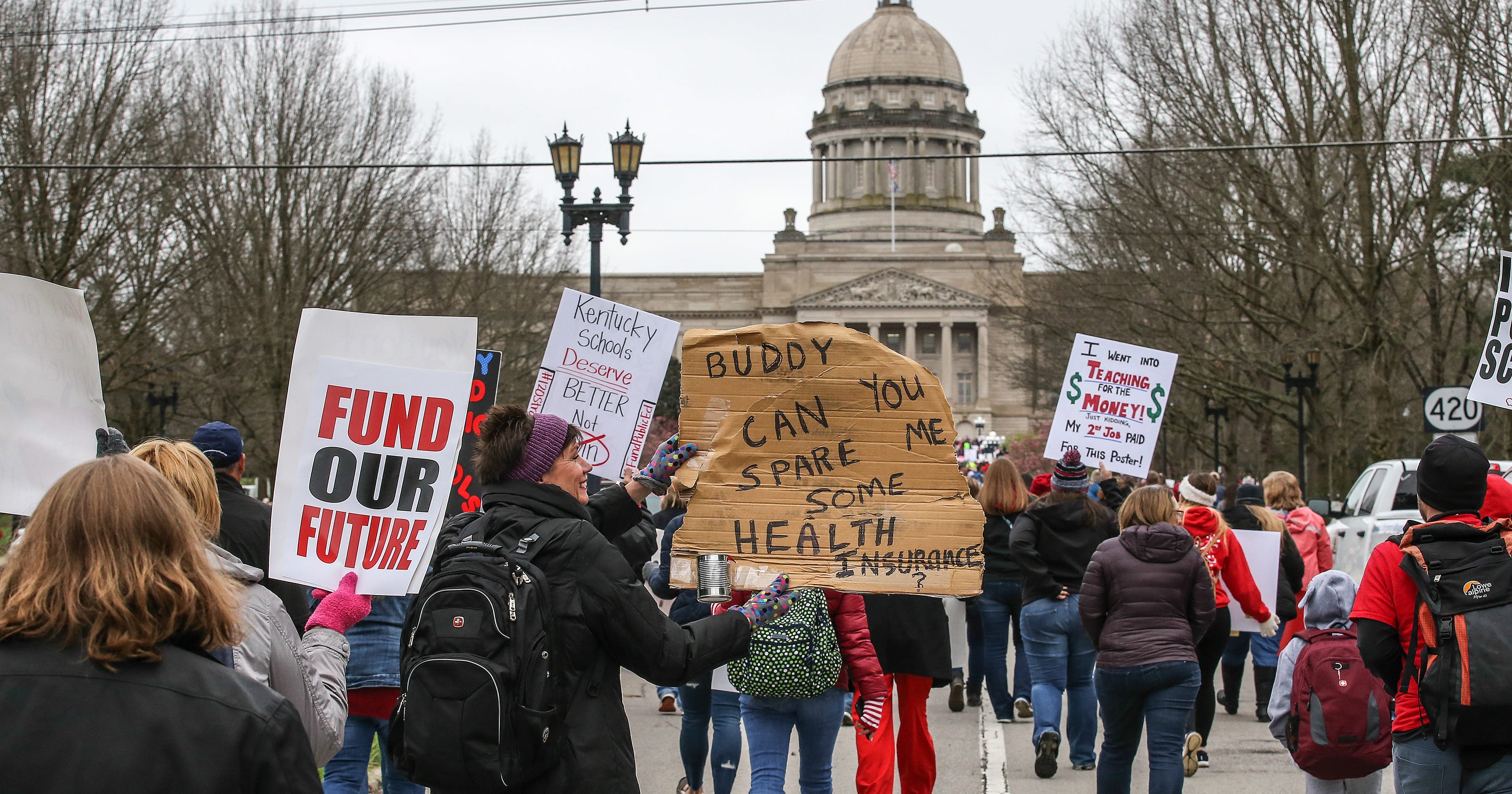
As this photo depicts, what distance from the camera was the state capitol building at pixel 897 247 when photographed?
100 meters

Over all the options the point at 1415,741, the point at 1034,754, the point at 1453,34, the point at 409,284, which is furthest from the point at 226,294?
the point at 1415,741

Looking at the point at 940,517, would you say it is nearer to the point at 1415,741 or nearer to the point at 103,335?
the point at 1415,741

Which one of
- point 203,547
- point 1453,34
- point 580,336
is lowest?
point 203,547

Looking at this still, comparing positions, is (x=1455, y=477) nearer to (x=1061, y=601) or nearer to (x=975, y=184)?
(x=1061, y=601)

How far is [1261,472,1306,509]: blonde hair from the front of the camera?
10.4m

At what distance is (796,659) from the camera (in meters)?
5.52

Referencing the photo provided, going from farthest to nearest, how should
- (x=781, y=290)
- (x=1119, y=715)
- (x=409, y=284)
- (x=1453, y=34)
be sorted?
1. (x=781, y=290)
2. (x=409, y=284)
3. (x=1453, y=34)
4. (x=1119, y=715)

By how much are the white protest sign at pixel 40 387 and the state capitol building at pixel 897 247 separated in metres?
88.5

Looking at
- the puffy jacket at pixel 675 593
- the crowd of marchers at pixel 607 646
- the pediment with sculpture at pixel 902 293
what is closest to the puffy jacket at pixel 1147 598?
the crowd of marchers at pixel 607 646

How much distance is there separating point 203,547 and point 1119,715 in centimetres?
488

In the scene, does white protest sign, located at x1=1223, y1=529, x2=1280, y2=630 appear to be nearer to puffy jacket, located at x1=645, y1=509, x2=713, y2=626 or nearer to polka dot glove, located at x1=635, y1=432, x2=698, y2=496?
puffy jacket, located at x1=645, y1=509, x2=713, y2=626

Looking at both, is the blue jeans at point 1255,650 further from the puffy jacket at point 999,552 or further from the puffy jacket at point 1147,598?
the puffy jacket at point 1147,598

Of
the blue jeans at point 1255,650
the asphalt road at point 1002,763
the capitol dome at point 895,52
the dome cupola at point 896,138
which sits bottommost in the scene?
the asphalt road at point 1002,763

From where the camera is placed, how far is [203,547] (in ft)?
8.54
